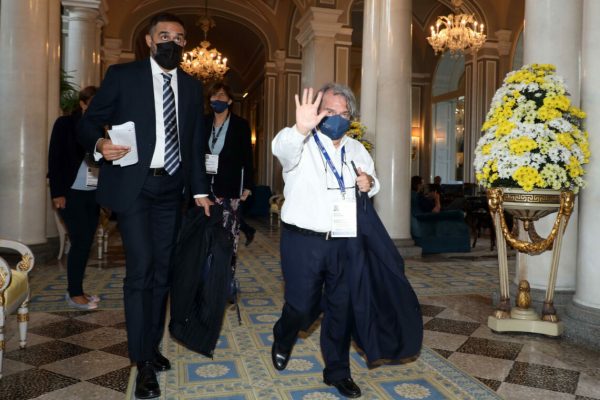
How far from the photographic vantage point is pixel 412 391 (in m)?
2.72

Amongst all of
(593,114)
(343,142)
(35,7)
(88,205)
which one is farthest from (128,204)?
(35,7)

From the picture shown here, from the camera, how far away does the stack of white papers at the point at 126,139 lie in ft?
8.11

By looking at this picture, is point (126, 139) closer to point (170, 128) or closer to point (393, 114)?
point (170, 128)

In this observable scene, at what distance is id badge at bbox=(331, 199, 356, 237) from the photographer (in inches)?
93.4

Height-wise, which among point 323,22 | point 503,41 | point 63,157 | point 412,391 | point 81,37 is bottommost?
point 412,391

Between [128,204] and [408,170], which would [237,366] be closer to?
[128,204]

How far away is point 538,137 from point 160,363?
2839 millimetres

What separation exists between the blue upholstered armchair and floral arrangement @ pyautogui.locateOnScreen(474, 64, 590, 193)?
4.42 metres

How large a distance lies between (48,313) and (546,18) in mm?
4604

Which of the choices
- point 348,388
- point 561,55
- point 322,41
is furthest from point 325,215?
point 322,41

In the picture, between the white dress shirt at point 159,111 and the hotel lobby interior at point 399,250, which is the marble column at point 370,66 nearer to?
the hotel lobby interior at point 399,250

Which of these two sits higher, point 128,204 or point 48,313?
point 128,204

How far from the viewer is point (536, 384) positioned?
2.88 metres

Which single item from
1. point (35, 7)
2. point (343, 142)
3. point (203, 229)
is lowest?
point (203, 229)
